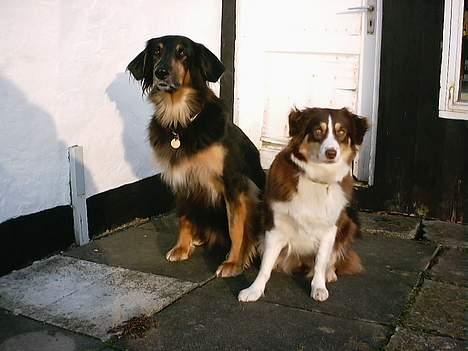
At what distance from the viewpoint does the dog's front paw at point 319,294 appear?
3.48m

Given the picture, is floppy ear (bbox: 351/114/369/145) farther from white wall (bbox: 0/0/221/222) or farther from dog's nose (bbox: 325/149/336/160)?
white wall (bbox: 0/0/221/222)

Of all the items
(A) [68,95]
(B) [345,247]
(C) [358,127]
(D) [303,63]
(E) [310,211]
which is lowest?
(B) [345,247]

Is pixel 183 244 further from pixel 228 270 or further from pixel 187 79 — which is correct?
pixel 187 79

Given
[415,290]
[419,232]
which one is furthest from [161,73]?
[419,232]

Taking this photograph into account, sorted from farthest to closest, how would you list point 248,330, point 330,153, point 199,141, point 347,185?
point 199,141 → point 347,185 → point 330,153 → point 248,330

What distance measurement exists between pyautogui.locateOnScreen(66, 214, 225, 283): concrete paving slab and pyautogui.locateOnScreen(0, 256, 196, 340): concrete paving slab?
0.38ft

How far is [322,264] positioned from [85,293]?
4.54 ft

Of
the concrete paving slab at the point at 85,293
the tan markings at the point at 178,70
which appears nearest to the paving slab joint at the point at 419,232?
the concrete paving slab at the point at 85,293

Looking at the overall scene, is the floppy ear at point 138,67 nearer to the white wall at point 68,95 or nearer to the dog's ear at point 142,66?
the dog's ear at point 142,66

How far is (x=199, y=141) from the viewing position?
3.93 meters

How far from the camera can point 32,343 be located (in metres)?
2.98

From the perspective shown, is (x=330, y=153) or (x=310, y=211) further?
(x=310, y=211)

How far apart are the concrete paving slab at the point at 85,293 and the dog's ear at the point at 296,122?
3.67 feet

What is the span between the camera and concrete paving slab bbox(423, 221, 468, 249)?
4539 mm
